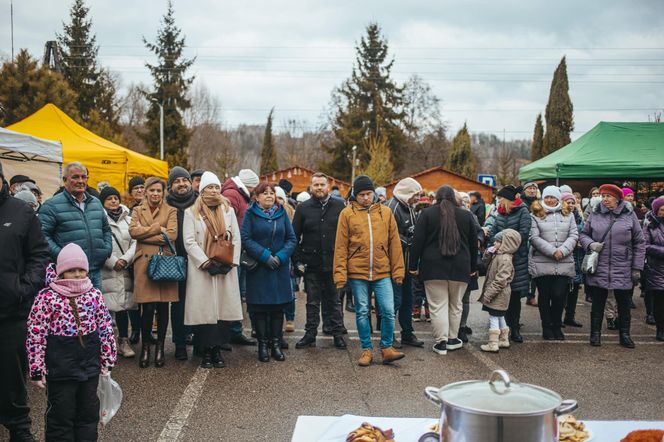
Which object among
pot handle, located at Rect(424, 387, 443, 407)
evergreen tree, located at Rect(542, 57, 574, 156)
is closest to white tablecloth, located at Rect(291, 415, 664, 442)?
pot handle, located at Rect(424, 387, 443, 407)

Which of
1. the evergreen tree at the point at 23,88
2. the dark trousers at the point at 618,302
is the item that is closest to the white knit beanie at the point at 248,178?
the dark trousers at the point at 618,302

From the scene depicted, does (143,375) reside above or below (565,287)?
below

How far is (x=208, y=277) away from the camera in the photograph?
21.4 ft

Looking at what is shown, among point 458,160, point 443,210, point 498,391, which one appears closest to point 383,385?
point 443,210

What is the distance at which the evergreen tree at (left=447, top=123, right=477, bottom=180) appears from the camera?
53.0 metres

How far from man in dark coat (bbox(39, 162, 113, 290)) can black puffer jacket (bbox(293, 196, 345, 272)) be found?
8.13 feet

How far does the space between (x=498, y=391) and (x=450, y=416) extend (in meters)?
0.22

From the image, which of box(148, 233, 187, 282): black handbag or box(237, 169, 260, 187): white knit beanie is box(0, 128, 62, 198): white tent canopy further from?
box(148, 233, 187, 282): black handbag

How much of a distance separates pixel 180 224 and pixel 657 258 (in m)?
6.38

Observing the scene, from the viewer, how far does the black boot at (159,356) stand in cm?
655

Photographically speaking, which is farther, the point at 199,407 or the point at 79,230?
the point at 79,230

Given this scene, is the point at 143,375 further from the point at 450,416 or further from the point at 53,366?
the point at 450,416

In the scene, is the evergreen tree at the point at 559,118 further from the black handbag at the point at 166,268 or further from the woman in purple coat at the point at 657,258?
the black handbag at the point at 166,268

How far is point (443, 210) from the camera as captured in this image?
279 inches
